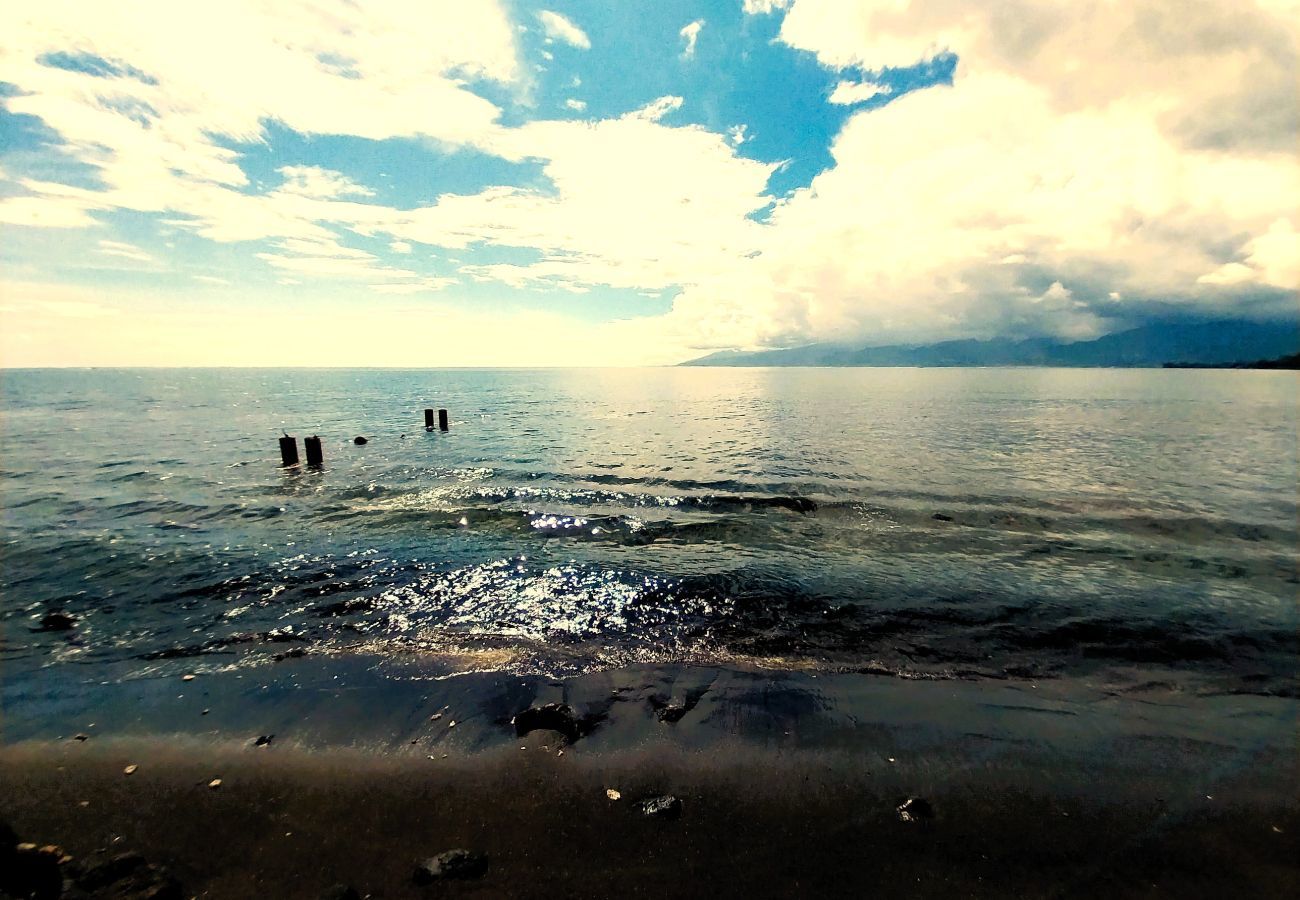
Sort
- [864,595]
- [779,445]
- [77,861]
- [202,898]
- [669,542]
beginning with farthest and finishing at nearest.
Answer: [779,445] < [669,542] < [864,595] < [77,861] < [202,898]

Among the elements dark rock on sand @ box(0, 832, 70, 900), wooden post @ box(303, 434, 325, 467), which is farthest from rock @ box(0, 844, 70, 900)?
wooden post @ box(303, 434, 325, 467)

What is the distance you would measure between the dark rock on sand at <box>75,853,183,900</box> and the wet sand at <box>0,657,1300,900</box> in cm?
16

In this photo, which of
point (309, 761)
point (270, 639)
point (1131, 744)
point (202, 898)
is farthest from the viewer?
point (270, 639)

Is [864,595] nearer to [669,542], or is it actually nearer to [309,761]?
[669,542]

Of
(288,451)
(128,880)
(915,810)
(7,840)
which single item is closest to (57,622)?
(7,840)

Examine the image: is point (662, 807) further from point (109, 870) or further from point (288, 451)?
point (288, 451)

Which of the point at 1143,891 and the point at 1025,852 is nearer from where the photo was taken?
the point at 1143,891

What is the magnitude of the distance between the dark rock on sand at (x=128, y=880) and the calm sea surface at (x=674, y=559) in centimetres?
479

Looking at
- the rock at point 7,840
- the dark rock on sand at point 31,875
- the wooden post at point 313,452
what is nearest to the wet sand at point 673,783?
the rock at point 7,840

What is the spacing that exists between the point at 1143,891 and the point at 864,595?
313 inches

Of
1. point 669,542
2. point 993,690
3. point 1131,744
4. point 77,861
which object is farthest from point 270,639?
point 1131,744

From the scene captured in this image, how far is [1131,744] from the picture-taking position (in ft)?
25.9

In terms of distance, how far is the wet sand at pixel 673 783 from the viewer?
5.76m

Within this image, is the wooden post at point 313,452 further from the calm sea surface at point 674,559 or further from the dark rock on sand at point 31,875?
the dark rock on sand at point 31,875
